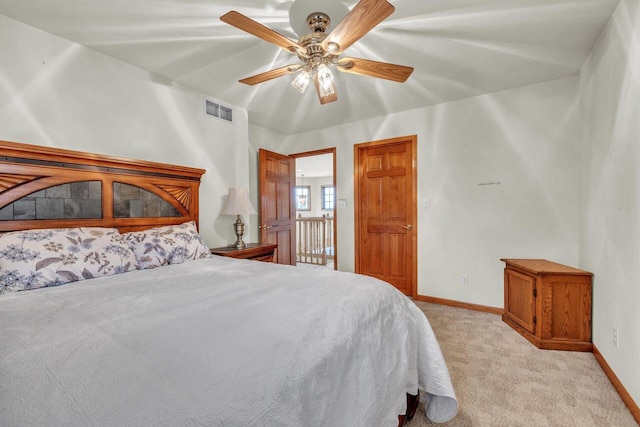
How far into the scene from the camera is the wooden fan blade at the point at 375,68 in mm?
1831

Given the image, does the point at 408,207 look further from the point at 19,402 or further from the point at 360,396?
the point at 19,402

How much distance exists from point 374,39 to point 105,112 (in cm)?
224

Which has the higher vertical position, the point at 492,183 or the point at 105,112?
the point at 105,112

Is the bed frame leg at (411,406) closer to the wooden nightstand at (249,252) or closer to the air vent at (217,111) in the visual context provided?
the wooden nightstand at (249,252)

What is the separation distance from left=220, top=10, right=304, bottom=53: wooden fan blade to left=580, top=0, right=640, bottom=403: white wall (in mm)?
2000

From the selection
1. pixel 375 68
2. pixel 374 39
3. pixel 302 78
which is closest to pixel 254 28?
pixel 302 78

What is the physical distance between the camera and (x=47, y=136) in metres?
2.00

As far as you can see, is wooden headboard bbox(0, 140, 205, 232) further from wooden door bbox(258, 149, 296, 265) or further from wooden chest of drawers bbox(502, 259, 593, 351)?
wooden chest of drawers bbox(502, 259, 593, 351)

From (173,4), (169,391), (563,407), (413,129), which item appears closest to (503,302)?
(563,407)

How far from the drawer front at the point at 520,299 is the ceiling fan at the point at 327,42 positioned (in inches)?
82.9

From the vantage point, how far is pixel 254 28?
1512 millimetres

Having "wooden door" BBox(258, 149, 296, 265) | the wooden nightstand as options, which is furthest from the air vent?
the wooden nightstand

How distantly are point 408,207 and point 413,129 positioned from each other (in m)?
1.00

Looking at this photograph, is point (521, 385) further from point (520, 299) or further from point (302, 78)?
point (302, 78)
